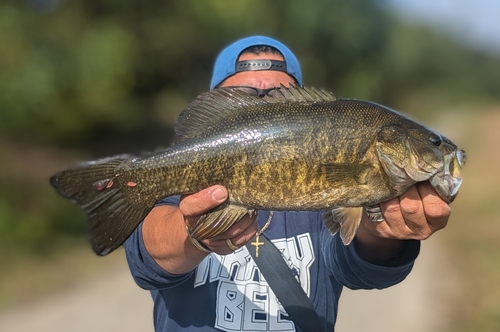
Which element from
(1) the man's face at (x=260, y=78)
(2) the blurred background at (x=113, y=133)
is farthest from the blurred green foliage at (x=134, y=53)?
(1) the man's face at (x=260, y=78)

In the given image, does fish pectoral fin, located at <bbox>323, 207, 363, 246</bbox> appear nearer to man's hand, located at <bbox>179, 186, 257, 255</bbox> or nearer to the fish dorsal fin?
man's hand, located at <bbox>179, 186, 257, 255</bbox>

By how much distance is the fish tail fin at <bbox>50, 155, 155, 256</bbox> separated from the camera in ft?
7.53

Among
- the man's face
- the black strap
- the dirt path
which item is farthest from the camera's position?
the dirt path

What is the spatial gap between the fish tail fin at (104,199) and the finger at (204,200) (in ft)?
0.61

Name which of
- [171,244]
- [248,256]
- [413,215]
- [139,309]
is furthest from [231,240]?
[139,309]

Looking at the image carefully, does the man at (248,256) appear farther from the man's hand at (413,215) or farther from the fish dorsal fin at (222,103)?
the fish dorsal fin at (222,103)

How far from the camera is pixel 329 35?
2473 centimetres

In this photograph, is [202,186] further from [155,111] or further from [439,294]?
[155,111]

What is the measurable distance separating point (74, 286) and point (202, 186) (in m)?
6.10

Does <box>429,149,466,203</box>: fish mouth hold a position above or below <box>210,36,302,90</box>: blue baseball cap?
below

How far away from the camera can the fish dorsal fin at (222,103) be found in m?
2.27

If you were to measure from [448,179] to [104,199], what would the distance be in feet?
4.45

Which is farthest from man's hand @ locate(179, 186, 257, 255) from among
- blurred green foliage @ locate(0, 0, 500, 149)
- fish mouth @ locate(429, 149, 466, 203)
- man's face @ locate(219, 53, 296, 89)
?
blurred green foliage @ locate(0, 0, 500, 149)

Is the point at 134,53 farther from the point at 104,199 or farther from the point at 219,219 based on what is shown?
the point at 219,219
